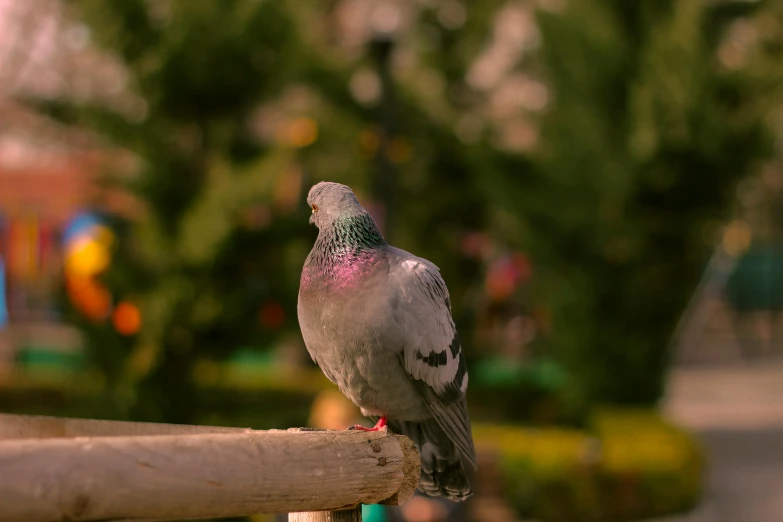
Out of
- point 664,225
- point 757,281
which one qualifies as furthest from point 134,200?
point 757,281

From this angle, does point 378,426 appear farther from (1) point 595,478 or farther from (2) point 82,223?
(2) point 82,223

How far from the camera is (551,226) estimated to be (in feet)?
32.4

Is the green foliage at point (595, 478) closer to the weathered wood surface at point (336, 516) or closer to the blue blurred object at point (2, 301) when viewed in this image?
the weathered wood surface at point (336, 516)

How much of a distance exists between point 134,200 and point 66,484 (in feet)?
23.5

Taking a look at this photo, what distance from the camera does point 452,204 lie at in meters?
11.6

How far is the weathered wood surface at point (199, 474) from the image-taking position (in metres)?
1.70

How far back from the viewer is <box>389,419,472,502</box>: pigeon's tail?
281cm

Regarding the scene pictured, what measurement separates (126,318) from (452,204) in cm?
462

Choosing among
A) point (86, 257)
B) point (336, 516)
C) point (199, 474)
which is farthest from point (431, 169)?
point (199, 474)

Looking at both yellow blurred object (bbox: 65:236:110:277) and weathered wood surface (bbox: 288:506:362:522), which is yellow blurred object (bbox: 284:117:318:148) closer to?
yellow blurred object (bbox: 65:236:110:277)

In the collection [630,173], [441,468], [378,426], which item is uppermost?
[630,173]

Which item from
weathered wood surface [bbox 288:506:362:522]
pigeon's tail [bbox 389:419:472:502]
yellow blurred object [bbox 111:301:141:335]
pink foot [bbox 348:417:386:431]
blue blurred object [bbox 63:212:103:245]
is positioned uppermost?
blue blurred object [bbox 63:212:103:245]

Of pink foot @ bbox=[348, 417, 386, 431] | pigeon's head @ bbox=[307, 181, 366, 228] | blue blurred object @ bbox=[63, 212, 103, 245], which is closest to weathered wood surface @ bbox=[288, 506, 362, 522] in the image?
pink foot @ bbox=[348, 417, 386, 431]

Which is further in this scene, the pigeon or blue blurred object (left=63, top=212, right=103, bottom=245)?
blue blurred object (left=63, top=212, right=103, bottom=245)
